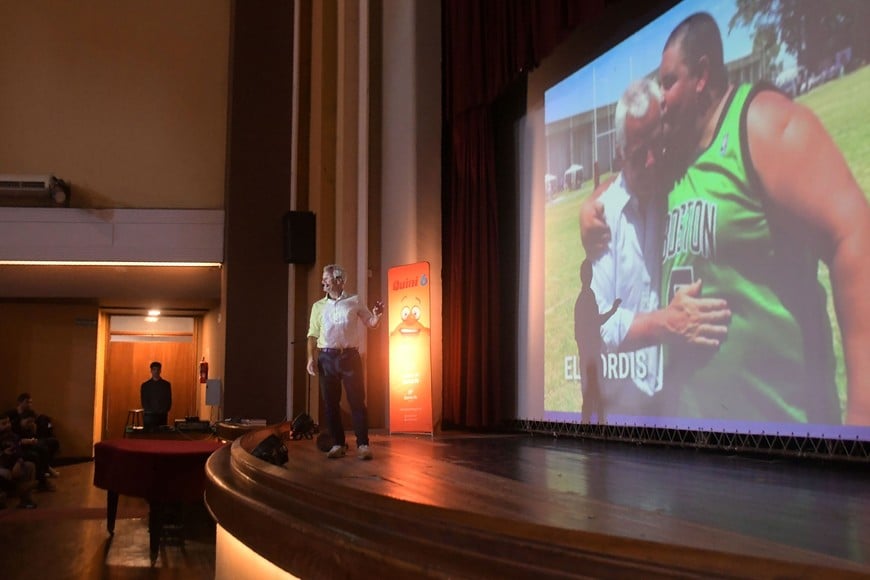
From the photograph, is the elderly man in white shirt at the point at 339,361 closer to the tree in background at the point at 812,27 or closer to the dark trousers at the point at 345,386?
the dark trousers at the point at 345,386

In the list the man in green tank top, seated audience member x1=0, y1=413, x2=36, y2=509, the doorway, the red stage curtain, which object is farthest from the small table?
the doorway

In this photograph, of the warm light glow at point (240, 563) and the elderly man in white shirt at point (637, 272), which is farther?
the elderly man in white shirt at point (637, 272)

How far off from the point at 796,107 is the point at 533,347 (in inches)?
112

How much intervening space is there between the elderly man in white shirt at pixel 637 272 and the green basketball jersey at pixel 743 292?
0.32ft

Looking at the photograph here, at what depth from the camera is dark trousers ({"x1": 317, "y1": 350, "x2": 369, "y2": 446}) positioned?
414 centimetres

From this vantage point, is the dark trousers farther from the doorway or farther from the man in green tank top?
the doorway

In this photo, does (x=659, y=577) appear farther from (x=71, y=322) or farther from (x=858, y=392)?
(x=71, y=322)

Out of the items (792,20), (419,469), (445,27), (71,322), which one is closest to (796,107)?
(792,20)

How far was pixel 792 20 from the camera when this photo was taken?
3.93 metres

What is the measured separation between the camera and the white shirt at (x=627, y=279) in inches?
187

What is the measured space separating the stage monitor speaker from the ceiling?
88.6 inches

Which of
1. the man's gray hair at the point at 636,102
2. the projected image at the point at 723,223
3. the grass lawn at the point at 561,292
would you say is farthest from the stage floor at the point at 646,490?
the man's gray hair at the point at 636,102

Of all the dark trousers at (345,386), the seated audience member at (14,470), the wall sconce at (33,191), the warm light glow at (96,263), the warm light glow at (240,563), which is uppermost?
the wall sconce at (33,191)

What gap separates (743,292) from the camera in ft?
13.6
